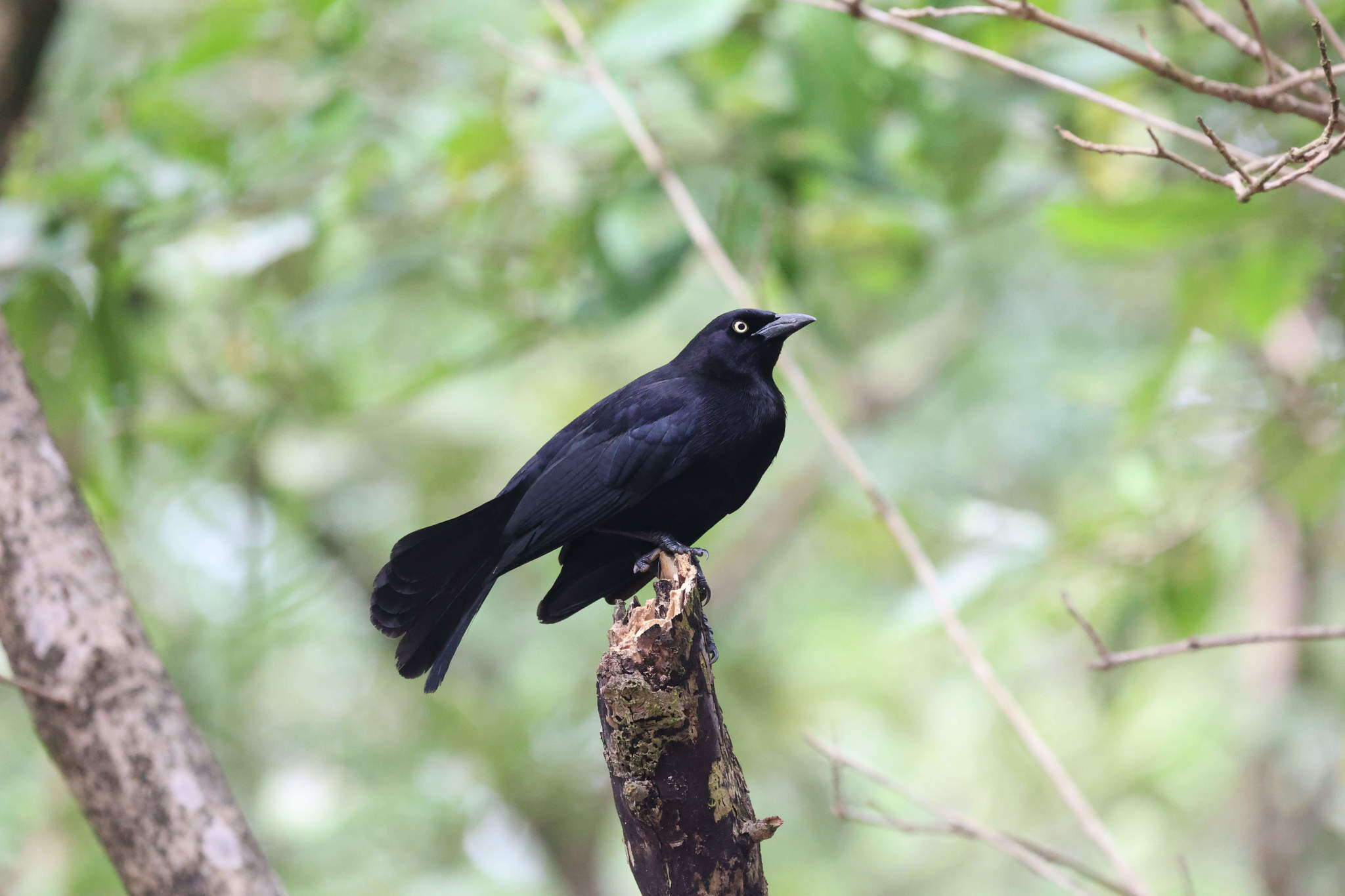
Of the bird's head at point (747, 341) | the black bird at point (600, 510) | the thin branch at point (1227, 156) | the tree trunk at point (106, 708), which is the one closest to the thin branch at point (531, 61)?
the bird's head at point (747, 341)

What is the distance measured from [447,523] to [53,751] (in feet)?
3.59

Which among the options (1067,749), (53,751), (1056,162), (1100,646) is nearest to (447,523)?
(53,751)

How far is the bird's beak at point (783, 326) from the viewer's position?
10.8ft

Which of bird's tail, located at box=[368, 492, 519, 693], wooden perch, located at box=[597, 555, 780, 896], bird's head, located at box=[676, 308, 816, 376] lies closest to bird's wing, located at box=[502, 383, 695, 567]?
bird's tail, located at box=[368, 492, 519, 693]

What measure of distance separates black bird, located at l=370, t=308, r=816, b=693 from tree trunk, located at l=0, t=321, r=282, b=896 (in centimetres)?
56

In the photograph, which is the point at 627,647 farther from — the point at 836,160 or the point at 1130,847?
the point at 1130,847

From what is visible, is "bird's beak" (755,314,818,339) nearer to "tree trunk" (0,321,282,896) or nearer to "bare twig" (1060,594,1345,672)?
"bare twig" (1060,594,1345,672)

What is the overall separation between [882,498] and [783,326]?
0.54 metres

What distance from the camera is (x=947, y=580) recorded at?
4.05 meters

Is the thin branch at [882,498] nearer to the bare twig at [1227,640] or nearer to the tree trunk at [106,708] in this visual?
the bare twig at [1227,640]

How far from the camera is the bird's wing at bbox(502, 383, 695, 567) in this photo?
283 cm

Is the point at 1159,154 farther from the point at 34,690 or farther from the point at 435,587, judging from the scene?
the point at 34,690

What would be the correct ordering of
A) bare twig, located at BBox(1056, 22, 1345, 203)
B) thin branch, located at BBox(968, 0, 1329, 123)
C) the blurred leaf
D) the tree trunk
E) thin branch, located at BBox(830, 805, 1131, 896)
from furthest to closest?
the blurred leaf
the tree trunk
thin branch, located at BBox(830, 805, 1131, 896)
thin branch, located at BBox(968, 0, 1329, 123)
bare twig, located at BBox(1056, 22, 1345, 203)

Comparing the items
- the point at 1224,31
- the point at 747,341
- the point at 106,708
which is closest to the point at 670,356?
the point at 747,341
